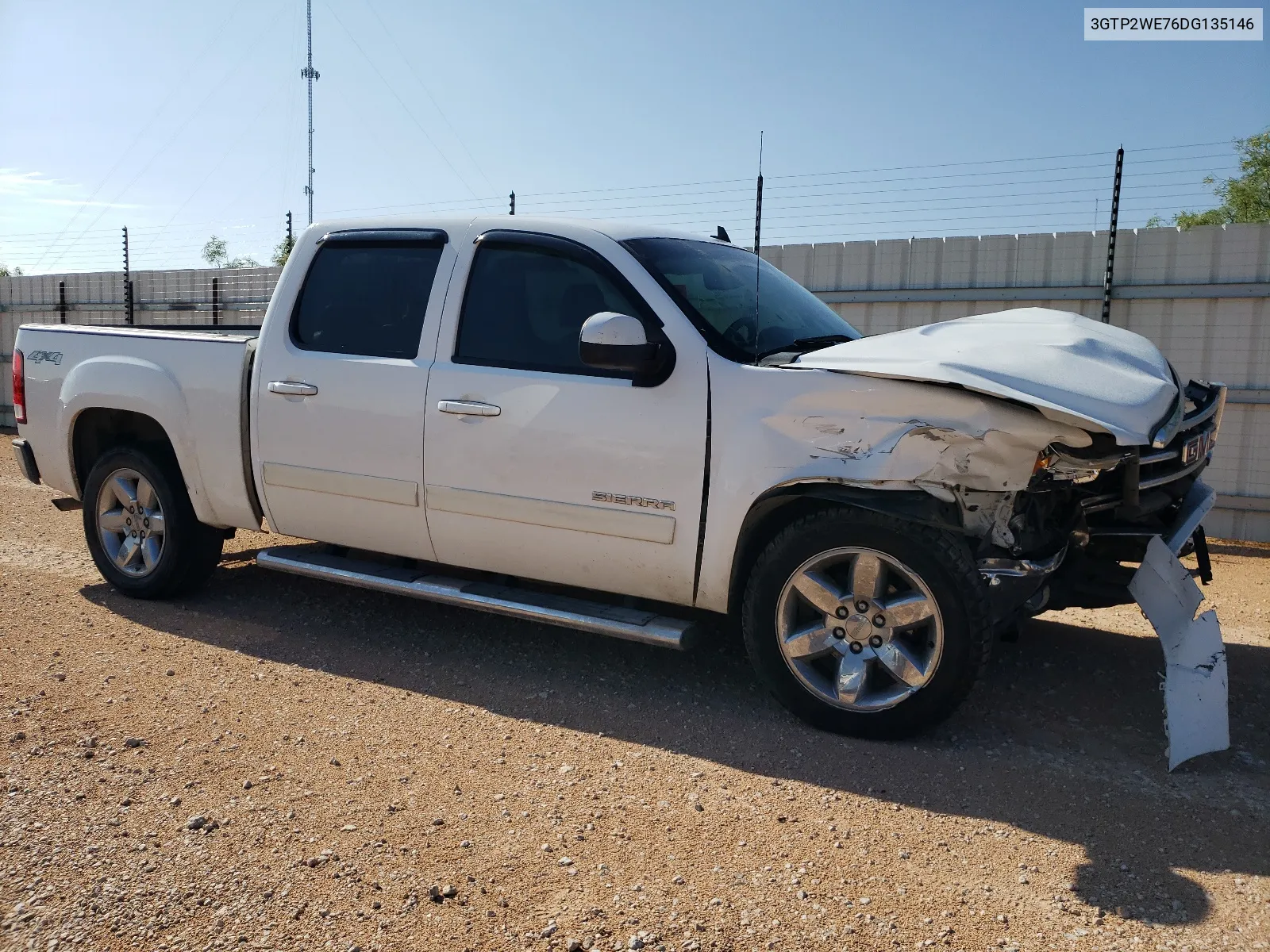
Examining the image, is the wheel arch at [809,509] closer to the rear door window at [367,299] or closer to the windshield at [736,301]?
the windshield at [736,301]

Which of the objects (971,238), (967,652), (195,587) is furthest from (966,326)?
(971,238)

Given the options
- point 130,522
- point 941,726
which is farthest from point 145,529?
point 941,726

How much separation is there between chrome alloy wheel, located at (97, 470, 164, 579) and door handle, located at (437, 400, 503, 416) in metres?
2.09

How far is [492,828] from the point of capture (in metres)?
3.20

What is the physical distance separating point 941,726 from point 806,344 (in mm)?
1693

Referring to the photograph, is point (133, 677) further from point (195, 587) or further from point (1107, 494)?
point (1107, 494)

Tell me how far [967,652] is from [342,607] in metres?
3.49

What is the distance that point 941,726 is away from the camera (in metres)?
4.07

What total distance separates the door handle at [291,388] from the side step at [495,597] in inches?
33.4

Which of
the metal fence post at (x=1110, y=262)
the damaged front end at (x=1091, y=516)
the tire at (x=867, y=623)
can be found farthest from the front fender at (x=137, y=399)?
the metal fence post at (x=1110, y=262)

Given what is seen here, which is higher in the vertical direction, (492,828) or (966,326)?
(966,326)

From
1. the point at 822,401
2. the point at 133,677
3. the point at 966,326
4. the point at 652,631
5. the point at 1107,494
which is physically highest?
the point at 966,326

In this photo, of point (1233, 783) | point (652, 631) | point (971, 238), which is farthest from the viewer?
point (971, 238)

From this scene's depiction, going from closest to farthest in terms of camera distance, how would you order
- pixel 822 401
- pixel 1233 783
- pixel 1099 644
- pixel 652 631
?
1. pixel 1233 783
2. pixel 822 401
3. pixel 652 631
4. pixel 1099 644
